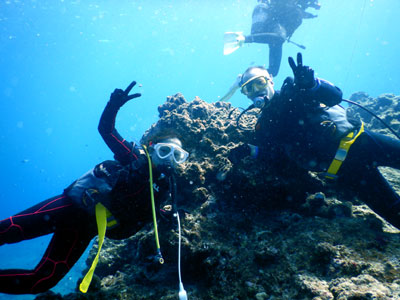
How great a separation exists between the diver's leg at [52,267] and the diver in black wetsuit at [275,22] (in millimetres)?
10089

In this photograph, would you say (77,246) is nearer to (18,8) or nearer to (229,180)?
(229,180)

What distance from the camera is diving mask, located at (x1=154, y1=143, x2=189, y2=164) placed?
3.22 m

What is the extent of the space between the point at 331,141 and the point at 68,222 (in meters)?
4.37

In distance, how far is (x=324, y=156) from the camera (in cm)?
339

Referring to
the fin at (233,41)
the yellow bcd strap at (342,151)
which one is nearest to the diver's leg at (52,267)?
the yellow bcd strap at (342,151)

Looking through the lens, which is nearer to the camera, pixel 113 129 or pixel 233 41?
pixel 113 129

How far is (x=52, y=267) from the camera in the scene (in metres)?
2.78

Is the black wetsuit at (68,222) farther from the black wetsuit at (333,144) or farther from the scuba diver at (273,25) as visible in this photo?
the scuba diver at (273,25)

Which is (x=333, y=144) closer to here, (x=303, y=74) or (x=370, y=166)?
(x=370, y=166)

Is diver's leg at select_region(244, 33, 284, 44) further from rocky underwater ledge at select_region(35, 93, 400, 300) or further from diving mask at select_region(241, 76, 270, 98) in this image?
rocky underwater ledge at select_region(35, 93, 400, 300)

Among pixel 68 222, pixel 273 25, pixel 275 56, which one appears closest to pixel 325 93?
pixel 68 222

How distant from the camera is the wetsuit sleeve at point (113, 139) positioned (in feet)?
11.4

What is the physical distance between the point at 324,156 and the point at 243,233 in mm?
1902

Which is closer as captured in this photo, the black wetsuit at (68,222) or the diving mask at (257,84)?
the black wetsuit at (68,222)
